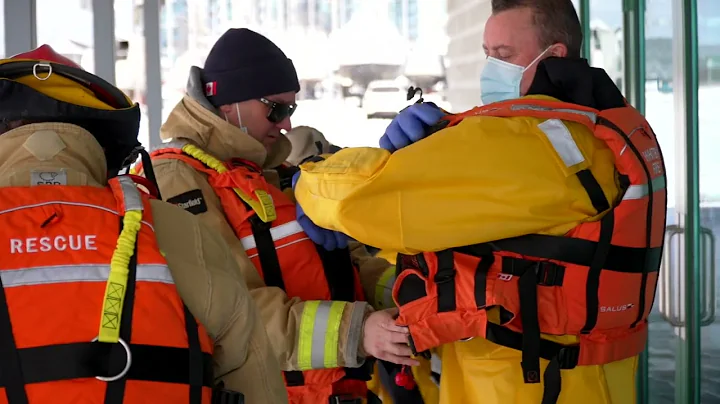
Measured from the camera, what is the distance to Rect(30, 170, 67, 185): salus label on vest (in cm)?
121

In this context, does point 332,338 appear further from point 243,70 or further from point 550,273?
point 243,70

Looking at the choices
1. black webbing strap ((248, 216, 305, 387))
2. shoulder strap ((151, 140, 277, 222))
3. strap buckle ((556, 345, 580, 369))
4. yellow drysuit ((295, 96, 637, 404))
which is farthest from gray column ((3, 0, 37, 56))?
strap buckle ((556, 345, 580, 369))

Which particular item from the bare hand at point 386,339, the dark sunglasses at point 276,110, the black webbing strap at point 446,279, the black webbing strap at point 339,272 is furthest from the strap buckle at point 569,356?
the dark sunglasses at point 276,110

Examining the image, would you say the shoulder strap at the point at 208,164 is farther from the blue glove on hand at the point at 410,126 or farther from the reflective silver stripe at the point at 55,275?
the reflective silver stripe at the point at 55,275

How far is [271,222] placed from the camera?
2.34m

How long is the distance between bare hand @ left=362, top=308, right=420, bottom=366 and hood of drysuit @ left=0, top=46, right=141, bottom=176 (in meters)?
0.85

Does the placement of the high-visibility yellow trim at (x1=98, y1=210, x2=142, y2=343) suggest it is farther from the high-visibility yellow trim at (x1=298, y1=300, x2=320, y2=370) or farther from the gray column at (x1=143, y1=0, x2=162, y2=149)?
the gray column at (x1=143, y1=0, x2=162, y2=149)

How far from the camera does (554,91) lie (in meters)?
1.92

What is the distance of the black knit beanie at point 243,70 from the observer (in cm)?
270

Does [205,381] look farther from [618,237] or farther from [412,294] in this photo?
[618,237]

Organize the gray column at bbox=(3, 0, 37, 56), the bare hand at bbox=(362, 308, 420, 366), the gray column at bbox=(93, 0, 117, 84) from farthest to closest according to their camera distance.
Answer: the gray column at bbox=(93, 0, 117, 84)
the gray column at bbox=(3, 0, 37, 56)
the bare hand at bbox=(362, 308, 420, 366)

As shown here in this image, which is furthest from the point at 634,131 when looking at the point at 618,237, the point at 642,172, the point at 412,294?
the point at 412,294

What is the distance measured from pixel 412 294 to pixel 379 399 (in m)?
0.76

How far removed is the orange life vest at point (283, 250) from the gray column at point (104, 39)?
3174 millimetres
